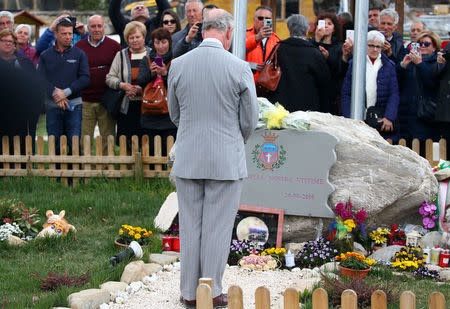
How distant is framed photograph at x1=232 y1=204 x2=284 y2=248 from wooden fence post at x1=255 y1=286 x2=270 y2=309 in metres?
3.42

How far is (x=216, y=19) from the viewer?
521 cm

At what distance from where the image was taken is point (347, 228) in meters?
6.70

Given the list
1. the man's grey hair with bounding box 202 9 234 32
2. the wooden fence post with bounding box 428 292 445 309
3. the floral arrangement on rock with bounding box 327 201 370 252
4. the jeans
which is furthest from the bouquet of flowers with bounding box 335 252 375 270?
the jeans

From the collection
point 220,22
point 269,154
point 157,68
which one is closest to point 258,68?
point 157,68

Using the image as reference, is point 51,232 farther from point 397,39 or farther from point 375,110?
point 397,39

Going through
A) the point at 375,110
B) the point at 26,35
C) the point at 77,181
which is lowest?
the point at 77,181

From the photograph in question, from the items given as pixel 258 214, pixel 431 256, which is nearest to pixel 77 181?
pixel 258 214

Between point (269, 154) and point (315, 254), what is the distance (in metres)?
1.09

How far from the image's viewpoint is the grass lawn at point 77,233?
18.9ft

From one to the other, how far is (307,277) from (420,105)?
3.55 metres

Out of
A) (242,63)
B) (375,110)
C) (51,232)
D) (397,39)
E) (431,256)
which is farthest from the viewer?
(397,39)

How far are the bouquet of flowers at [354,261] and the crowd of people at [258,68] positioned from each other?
260 cm

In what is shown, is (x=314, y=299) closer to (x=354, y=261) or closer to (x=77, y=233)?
(x=354, y=261)

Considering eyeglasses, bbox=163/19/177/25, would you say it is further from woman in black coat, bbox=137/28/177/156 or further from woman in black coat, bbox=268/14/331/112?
woman in black coat, bbox=268/14/331/112
